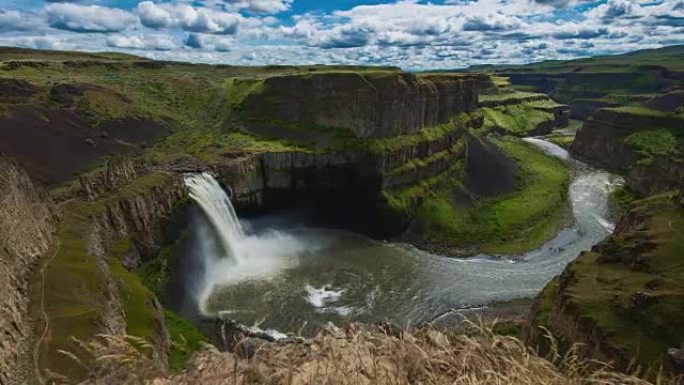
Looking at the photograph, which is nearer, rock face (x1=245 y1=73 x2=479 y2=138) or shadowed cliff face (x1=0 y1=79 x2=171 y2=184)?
shadowed cliff face (x1=0 y1=79 x2=171 y2=184)

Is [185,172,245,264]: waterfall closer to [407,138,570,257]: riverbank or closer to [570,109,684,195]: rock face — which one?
[407,138,570,257]: riverbank

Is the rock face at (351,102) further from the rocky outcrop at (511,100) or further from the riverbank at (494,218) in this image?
the rocky outcrop at (511,100)

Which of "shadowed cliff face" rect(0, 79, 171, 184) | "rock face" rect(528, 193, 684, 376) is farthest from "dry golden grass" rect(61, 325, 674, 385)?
"shadowed cliff face" rect(0, 79, 171, 184)

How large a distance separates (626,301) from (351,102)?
3819 centimetres

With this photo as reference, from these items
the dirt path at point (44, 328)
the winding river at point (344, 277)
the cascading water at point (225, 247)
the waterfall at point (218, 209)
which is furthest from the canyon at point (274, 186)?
the cascading water at point (225, 247)

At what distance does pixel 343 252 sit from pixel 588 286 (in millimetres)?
25185

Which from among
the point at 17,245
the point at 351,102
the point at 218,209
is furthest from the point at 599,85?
the point at 17,245

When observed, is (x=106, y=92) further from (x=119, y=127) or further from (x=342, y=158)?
(x=342, y=158)

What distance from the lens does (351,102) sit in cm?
5675

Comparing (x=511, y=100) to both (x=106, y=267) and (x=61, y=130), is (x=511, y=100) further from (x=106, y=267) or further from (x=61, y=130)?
(x=106, y=267)

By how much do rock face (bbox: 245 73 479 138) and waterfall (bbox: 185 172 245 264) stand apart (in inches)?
638

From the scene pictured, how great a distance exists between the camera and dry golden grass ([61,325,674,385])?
709 centimetres

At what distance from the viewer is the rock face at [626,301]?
21.5 metres

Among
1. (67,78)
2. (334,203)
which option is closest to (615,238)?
(334,203)
